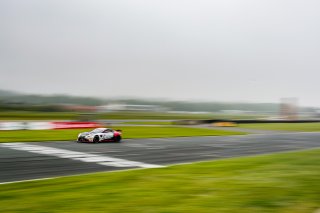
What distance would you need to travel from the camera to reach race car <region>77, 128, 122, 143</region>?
909 inches

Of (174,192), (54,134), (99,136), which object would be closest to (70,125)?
(54,134)

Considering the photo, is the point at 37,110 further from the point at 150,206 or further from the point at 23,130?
the point at 150,206

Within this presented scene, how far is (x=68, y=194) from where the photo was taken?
8.06 m

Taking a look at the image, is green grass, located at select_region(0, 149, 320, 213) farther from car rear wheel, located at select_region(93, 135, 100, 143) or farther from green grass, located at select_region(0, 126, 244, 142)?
green grass, located at select_region(0, 126, 244, 142)

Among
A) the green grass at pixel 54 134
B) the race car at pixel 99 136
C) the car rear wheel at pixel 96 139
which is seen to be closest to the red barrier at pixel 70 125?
the green grass at pixel 54 134

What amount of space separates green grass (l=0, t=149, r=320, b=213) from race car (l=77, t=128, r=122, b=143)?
→ 12.2 meters

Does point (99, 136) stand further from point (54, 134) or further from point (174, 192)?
point (174, 192)

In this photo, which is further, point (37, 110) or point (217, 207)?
point (37, 110)

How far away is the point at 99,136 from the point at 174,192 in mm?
15901

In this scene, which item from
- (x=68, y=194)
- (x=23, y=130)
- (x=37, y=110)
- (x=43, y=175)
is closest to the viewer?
(x=68, y=194)

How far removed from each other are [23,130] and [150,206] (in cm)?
2828

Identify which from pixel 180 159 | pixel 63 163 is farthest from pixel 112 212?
pixel 180 159

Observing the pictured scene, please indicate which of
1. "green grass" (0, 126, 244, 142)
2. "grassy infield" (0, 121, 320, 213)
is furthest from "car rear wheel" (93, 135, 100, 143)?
"grassy infield" (0, 121, 320, 213)

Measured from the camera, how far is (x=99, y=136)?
23.5m
